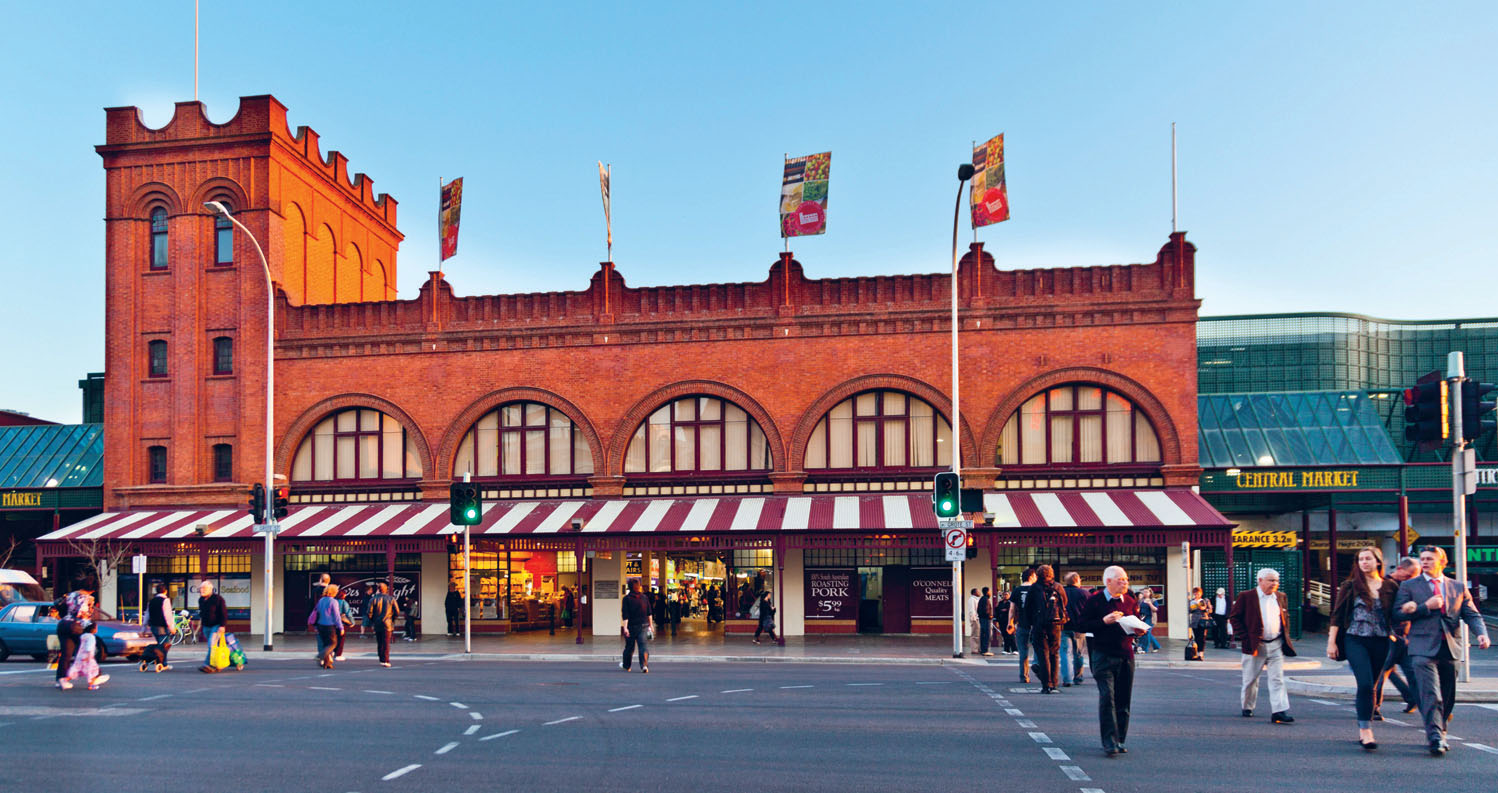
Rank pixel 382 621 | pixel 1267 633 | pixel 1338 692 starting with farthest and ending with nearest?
pixel 382 621 → pixel 1338 692 → pixel 1267 633

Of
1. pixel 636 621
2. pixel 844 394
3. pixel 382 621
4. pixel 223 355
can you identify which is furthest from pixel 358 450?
pixel 636 621

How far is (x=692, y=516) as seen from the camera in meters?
32.2

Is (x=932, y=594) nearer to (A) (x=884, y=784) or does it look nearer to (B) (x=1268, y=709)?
(B) (x=1268, y=709)

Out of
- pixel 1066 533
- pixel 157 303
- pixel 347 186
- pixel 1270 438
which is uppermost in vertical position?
pixel 347 186

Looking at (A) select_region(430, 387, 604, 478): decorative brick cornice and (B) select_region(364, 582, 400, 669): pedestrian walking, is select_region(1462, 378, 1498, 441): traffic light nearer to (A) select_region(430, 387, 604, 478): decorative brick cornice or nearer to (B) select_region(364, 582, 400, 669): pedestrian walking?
(B) select_region(364, 582, 400, 669): pedestrian walking

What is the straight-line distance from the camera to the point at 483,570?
35.7 metres

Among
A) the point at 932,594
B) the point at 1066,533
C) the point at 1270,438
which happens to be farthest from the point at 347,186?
the point at 1270,438

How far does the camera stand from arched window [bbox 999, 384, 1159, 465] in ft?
107

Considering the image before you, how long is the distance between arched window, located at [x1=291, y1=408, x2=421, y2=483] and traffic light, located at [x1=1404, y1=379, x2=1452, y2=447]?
26059mm

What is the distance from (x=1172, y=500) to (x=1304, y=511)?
728cm

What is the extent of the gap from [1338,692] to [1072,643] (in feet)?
11.9

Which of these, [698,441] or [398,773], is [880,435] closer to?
[698,441]

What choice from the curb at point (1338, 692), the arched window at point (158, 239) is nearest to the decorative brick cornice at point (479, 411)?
the arched window at point (158, 239)

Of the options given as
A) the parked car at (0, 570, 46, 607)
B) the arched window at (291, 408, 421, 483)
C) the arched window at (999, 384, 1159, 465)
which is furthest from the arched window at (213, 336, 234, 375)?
the arched window at (999, 384, 1159, 465)
